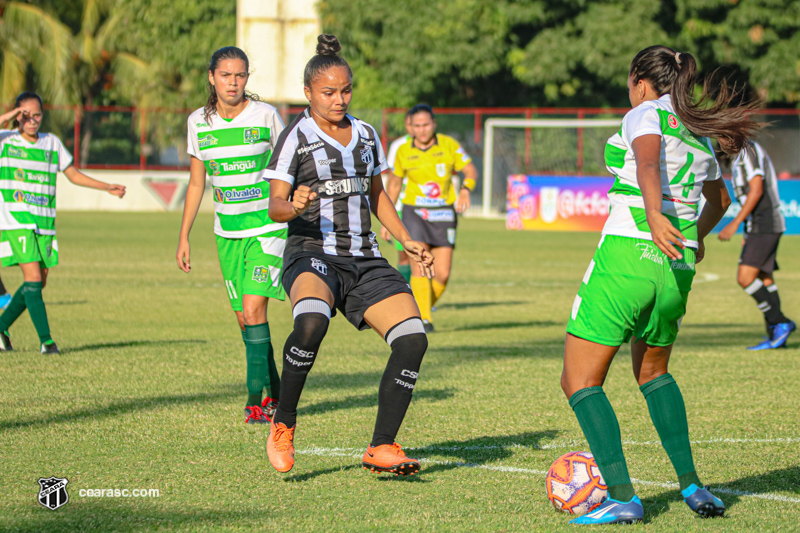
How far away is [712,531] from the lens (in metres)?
3.92

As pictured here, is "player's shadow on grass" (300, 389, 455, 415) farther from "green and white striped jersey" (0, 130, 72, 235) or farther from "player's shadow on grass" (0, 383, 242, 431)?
"green and white striped jersey" (0, 130, 72, 235)

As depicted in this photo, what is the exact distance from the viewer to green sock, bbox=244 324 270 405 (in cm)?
589

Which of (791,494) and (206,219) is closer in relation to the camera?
(791,494)

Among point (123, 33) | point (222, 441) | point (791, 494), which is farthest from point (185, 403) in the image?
point (123, 33)

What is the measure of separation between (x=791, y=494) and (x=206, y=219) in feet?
83.9

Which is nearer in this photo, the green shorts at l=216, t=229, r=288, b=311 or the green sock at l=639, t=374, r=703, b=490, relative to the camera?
the green sock at l=639, t=374, r=703, b=490

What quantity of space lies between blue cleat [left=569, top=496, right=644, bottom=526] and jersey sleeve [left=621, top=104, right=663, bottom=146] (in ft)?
4.76

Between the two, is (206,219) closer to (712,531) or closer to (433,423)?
(433,423)

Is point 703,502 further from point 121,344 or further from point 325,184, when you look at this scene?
point 121,344

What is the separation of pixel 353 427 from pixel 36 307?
11.9ft

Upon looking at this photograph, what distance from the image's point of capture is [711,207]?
442 centimetres

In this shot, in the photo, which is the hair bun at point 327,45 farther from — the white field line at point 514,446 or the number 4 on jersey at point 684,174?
the white field line at point 514,446

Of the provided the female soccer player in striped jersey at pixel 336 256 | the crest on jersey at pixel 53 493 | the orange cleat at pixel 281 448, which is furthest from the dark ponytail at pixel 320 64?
the crest on jersey at pixel 53 493

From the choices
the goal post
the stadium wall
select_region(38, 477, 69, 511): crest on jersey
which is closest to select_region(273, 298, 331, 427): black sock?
select_region(38, 477, 69, 511): crest on jersey
